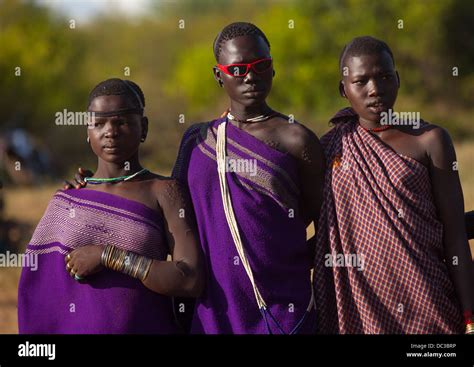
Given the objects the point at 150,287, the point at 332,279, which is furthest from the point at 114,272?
the point at 332,279

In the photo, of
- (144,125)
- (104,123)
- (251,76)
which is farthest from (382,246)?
(104,123)

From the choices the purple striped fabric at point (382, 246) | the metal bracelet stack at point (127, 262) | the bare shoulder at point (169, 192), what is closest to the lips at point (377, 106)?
the purple striped fabric at point (382, 246)

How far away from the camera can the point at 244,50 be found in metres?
3.31

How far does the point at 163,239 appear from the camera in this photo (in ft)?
11.0

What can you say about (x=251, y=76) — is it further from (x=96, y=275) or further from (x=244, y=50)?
(x=96, y=275)

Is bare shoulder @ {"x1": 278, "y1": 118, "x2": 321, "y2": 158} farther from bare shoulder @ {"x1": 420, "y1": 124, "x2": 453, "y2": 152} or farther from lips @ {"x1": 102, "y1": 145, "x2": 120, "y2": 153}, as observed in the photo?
lips @ {"x1": 102, "y1": 145, "x2": 120, "y2": 153}

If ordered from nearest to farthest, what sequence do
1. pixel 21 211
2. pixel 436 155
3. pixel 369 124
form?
pixel 436 155 < pixel 369 124 < pixel 21 211

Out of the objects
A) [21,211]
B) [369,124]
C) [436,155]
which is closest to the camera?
[436,155]

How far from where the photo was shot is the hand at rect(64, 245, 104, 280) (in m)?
3.28

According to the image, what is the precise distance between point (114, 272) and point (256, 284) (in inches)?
22.1

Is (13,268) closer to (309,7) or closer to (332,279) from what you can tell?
(332,279)

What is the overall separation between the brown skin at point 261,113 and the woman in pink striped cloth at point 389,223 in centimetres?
12

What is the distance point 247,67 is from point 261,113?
0.67ft

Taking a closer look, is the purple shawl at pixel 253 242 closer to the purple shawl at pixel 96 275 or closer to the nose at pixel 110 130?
the purple shawl at pixel 96 275
